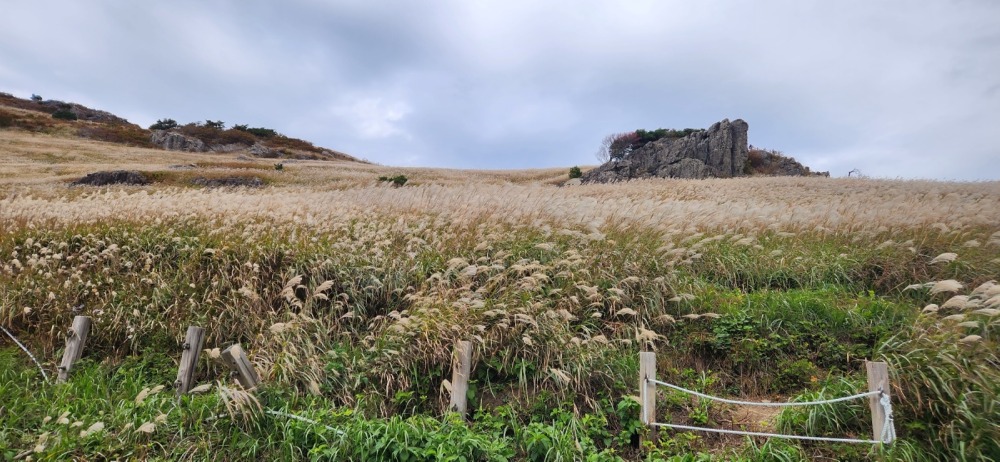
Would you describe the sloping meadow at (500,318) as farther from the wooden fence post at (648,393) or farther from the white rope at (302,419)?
the wooden fence post at (648,393)

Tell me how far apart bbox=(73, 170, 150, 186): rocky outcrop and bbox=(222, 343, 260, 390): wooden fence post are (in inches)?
1094

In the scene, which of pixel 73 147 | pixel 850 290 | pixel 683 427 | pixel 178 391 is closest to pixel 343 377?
pixel 178 391

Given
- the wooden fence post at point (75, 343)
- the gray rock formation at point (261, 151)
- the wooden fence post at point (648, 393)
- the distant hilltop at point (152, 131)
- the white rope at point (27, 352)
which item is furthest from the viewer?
the gray rock formation at point (261, 151)

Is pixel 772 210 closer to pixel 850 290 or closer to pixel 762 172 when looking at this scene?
pixel 850 290

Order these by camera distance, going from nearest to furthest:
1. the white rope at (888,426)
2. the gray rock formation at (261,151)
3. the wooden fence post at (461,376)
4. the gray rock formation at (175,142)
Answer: the white rope at (888,426) < the wooden fence post at (461,376) < the gray rock formation at (175,142) < the gray rock formation at (261,151)

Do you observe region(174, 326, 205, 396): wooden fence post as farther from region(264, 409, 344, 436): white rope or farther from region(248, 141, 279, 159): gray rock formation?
region(248, 141, 279, 159): gray rock formation

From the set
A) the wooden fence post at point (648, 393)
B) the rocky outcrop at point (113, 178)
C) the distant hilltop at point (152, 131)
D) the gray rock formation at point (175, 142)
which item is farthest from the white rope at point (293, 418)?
the gray rock formation at point (175, 142)

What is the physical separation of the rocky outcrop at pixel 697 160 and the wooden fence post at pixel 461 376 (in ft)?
101

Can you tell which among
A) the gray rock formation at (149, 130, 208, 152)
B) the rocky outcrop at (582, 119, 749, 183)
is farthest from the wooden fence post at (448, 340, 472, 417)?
the gray rock formation at (149, 130, 208, 152)

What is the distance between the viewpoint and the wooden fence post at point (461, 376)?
459cm

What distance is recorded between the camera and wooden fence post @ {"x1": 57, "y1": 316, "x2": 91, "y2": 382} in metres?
5.51

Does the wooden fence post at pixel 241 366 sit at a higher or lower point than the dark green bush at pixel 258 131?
lower

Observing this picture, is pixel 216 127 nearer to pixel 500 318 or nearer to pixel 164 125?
pixel 164 125

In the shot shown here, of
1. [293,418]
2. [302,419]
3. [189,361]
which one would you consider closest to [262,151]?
[189,361]
